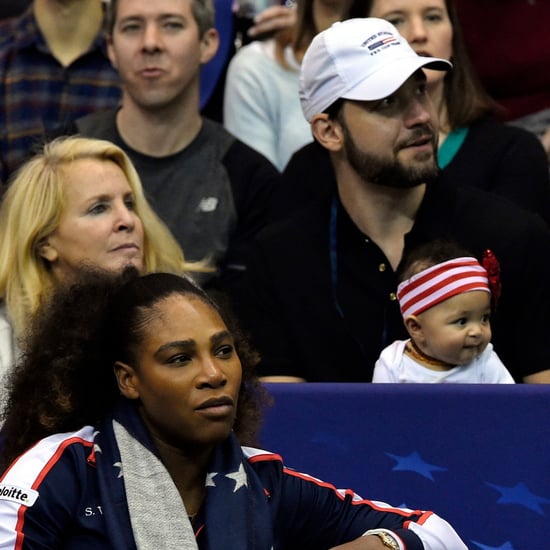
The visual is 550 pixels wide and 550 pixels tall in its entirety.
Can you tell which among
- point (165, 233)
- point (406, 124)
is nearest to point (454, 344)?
point (406, 124)

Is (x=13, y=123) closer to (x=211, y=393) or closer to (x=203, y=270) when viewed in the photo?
(x=203, y=270)

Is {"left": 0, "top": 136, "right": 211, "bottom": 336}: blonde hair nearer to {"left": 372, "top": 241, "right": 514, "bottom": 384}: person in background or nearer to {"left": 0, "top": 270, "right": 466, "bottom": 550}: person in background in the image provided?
{"left": 372, "top": 241, "right": 514, "bottom": 384}: person in background

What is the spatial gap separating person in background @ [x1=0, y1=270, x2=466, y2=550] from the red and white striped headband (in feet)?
2.84

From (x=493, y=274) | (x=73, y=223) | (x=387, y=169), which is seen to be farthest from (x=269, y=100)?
(x=493, y=274)

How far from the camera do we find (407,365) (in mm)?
4293

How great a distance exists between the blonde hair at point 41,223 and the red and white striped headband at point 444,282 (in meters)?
0.78

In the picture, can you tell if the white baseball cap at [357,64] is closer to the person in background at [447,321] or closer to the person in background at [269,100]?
the person in background at [447,321]

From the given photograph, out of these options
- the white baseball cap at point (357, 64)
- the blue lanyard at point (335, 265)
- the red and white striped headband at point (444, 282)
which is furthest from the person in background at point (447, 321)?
the white baseball cap at point (357, 64)

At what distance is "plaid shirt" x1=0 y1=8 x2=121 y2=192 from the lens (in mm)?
6035

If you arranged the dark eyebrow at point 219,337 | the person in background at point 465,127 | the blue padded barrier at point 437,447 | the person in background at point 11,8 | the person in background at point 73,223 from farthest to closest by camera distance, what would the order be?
1. the person in background at point 11,8
2. the person in background at point 465,127
3. the person in background at point 73,223
4. the blue padded barrier at point 437,447
5. the dark eyebrow at point 219,337

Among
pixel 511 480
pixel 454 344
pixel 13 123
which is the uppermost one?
pixel 13 123

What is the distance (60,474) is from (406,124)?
6.57ft

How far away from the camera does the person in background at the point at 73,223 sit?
15.5ft

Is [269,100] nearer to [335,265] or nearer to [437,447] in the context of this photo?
[335,265]
